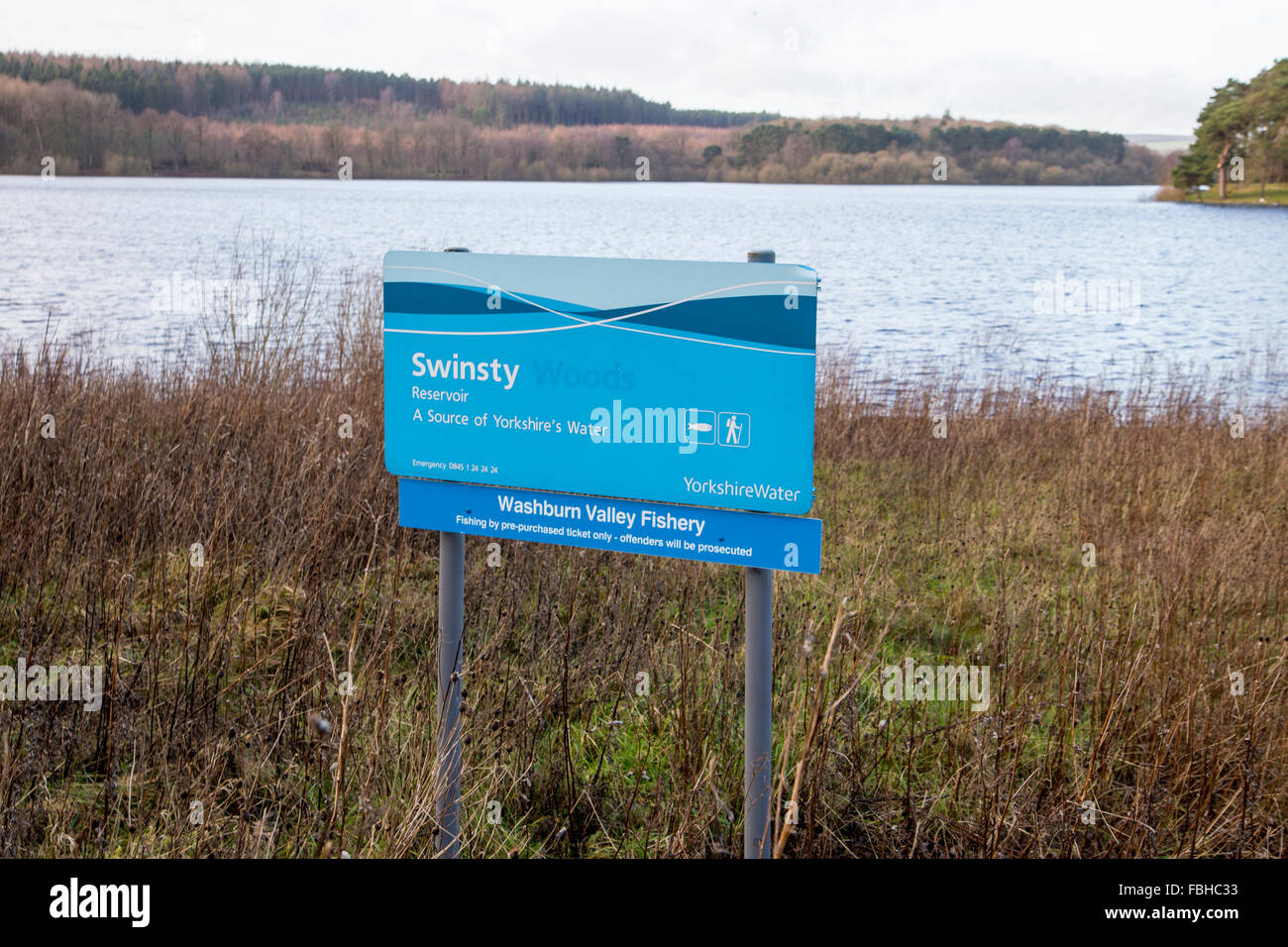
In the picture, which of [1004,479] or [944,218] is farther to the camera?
[944,218]

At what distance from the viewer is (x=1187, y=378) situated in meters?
15.1

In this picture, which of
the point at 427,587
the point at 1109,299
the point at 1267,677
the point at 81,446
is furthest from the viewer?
the point at 1109,299

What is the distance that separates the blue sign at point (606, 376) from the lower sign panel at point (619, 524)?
37 millimetres

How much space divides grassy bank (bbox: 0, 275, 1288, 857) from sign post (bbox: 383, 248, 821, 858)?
0.24m

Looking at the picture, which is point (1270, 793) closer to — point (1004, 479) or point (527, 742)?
point (527, 742)

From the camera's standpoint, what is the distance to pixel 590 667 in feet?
13.1

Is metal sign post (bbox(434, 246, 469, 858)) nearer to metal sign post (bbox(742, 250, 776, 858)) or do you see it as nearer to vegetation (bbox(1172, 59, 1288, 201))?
metal sign post (bbox(742, 250, 776, 858))

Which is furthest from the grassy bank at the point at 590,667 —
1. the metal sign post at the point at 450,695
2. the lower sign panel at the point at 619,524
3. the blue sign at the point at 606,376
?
the blue sign at the point at 606,376

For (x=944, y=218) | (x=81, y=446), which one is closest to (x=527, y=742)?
(x=81, y=446)

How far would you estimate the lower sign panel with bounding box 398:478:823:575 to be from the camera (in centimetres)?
238

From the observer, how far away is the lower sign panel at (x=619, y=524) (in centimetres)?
238

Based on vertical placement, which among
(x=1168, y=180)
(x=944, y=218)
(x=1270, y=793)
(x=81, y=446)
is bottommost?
(x=1270, y=793)
